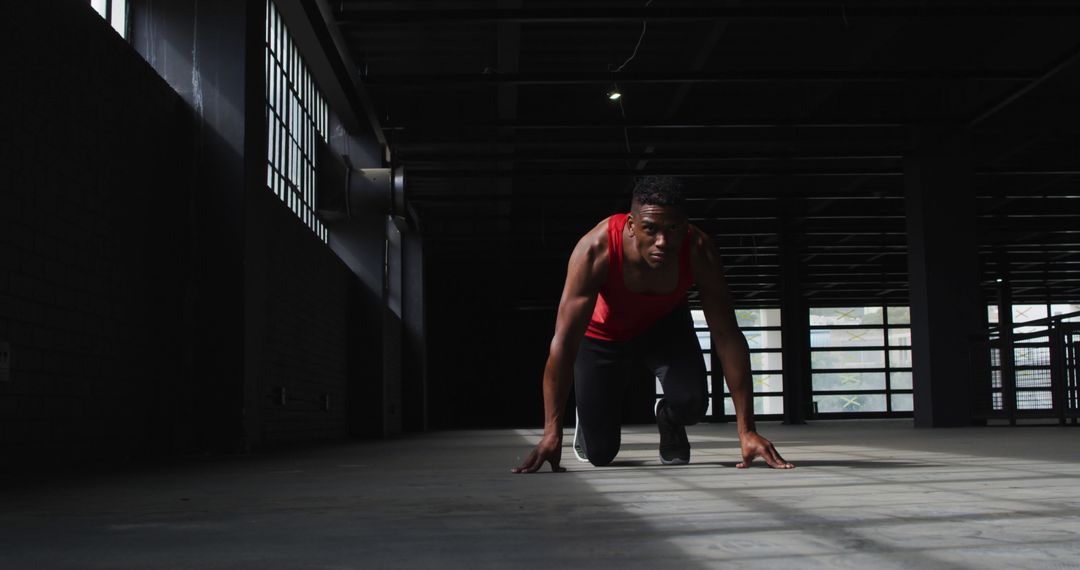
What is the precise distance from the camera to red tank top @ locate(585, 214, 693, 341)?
14.0ft

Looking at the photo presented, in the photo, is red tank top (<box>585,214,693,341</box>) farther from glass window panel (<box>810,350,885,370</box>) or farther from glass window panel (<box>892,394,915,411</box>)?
glass window panel (<box>892,394,915,411</box>)

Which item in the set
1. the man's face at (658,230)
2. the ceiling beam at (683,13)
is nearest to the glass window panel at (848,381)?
the ceiling beam at (683,13)

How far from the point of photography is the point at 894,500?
9.34 ft

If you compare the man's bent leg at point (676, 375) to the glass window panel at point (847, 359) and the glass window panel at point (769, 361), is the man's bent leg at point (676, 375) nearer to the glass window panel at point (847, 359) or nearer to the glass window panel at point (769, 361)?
the glass window panel at point (769, 361)

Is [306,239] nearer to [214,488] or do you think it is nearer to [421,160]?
[421,160]

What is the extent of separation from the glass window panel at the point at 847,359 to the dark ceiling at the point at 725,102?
11.8 metres

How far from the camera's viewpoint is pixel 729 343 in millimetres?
4484

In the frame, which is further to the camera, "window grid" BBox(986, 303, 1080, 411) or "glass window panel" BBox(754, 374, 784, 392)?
"glass window panel" BBox(754, 374, 784, 392)

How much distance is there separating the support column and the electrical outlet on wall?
10.4 m

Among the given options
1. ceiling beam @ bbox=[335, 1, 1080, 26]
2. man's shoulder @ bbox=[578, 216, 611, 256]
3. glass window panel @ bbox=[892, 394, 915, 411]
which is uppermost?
ceiling beam @ bbox=[335, 1, 1080, 26]

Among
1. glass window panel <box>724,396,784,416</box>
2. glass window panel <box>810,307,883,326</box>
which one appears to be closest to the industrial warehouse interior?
glass window panel <box>724,396,784,416</box>

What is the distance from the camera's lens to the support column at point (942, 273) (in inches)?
493

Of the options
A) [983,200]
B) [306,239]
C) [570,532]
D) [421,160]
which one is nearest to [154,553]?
[570,532]

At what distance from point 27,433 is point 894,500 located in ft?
11.6
